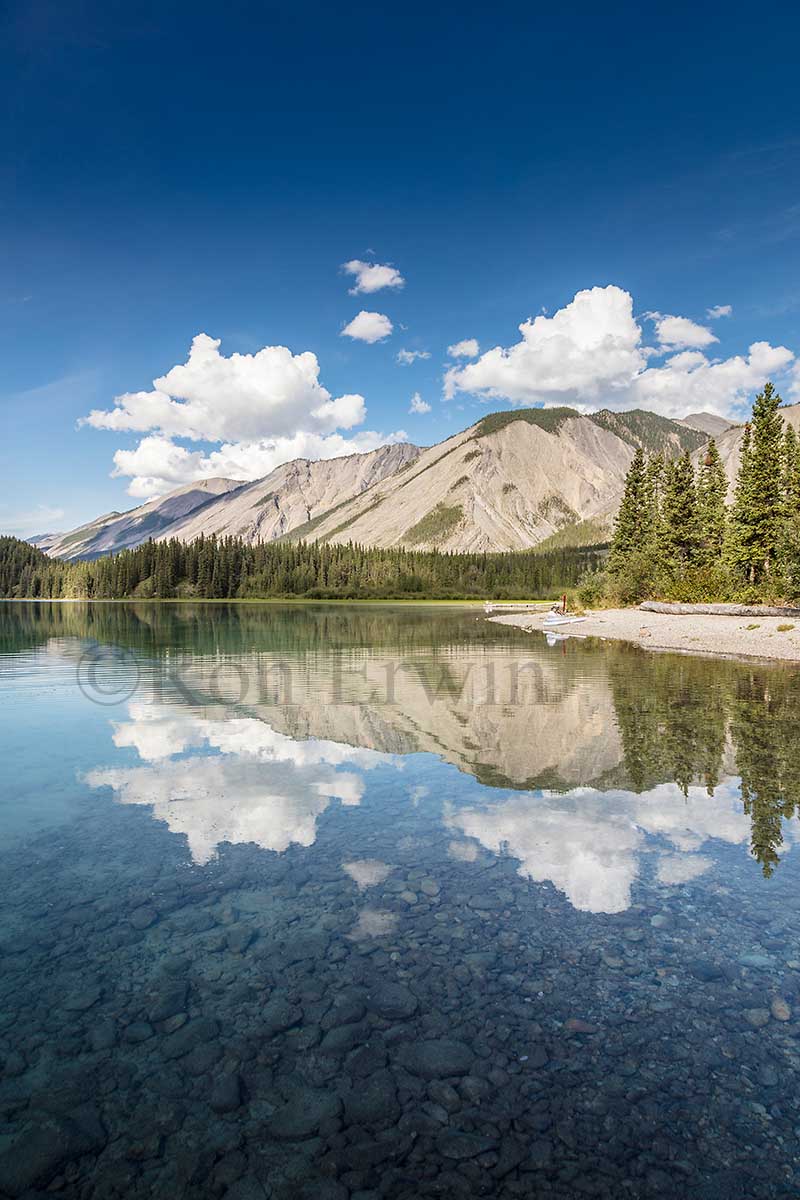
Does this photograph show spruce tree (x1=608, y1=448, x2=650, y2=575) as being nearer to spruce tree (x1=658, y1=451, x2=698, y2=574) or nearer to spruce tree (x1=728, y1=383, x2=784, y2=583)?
spruce tree (x1=658, y1=451, x2=698, y2=574)

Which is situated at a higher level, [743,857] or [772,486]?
[772,486]

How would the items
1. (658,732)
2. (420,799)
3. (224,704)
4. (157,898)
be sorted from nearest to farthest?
(157,898), (420,799), (658,732), (224,704)

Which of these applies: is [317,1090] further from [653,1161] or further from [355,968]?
[653,1161]

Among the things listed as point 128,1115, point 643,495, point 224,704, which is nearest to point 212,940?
point 128,1115

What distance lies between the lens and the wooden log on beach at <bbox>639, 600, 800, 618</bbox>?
214 ft

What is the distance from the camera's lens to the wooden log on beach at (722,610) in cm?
6531

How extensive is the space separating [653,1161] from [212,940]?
17.5 feet

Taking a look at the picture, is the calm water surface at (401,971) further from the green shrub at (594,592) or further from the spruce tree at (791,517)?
the green shrub at (594,592)

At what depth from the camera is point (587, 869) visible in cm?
1034

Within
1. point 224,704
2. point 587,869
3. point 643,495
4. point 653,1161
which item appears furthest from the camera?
point 643,495
